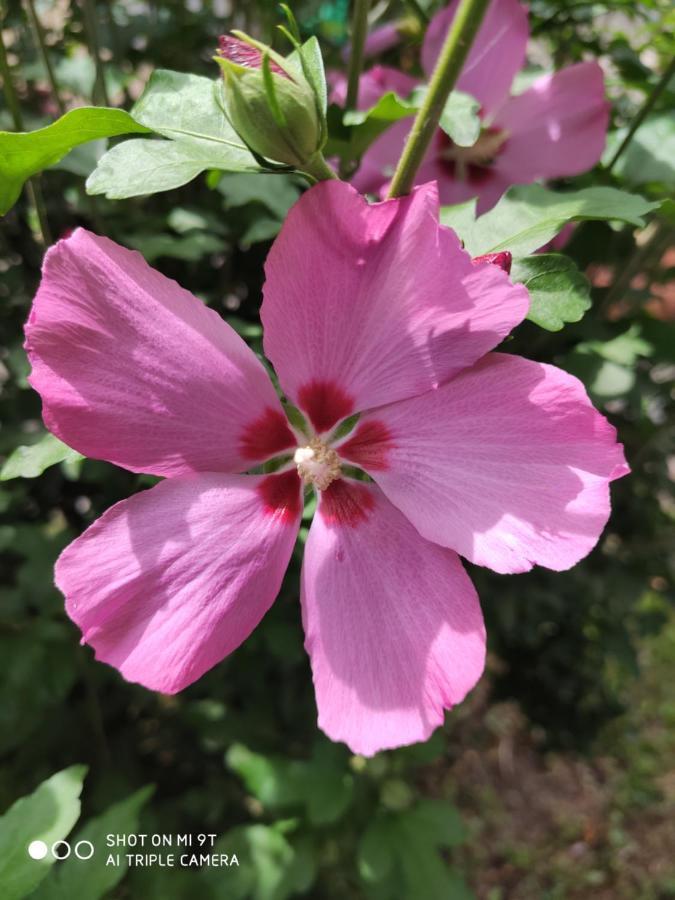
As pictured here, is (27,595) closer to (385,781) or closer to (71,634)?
(71,634)

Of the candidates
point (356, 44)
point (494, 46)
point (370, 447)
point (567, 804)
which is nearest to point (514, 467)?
point (370, 447)

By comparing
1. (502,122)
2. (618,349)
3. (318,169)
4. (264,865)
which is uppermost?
(318,169)

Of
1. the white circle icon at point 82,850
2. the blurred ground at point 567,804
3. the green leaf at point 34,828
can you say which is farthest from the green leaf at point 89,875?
the blurred ground at point 567,804

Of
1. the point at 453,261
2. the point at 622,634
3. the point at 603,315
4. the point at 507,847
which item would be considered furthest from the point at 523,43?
the point at 507,847

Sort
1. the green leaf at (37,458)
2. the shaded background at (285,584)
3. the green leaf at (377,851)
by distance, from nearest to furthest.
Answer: the green leaf at (37,458) < the shaded background at (285,584) < the green leaf at (377,851)

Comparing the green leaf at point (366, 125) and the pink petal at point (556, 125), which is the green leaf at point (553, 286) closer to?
the green leaf at point (366, 125)

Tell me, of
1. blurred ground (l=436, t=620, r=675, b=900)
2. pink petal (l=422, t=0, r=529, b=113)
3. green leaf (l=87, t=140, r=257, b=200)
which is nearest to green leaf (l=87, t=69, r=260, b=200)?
green leaf (l=87, t=140, r=257, b=200)

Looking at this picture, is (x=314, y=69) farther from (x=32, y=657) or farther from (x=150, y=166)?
(x=32, y=657)
